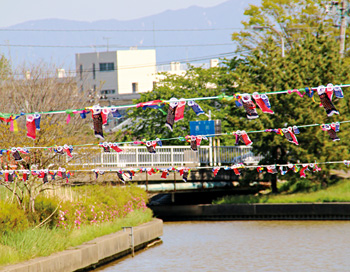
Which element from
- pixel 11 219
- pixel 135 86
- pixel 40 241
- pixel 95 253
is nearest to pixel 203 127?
pixel 95 253

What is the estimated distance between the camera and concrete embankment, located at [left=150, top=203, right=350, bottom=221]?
117 ft

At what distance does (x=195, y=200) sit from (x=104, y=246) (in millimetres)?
22715

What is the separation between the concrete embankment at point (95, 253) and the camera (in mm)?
18047

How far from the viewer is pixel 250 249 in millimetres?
26719

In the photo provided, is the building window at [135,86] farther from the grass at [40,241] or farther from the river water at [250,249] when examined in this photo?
the grass at [40,241]

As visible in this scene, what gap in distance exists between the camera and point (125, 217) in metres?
28.8

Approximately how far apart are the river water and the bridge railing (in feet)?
13.1

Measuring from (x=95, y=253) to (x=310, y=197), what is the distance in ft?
60.4

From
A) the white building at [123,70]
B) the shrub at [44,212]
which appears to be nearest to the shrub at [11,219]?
the shrub at [44,212]

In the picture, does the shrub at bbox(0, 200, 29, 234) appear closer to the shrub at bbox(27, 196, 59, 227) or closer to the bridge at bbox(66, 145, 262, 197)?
the shrub at bbox(27, 196, 59, 227)

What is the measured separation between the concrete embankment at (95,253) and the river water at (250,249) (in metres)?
0.42

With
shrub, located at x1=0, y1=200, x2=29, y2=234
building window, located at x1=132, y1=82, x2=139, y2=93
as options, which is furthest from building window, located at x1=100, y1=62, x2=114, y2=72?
shrub, located at x1=0, y1=200, x2=29, y2=234

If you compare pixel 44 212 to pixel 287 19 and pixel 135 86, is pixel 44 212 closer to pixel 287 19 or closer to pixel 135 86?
pixel 287 19

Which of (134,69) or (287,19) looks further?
(134,69)
